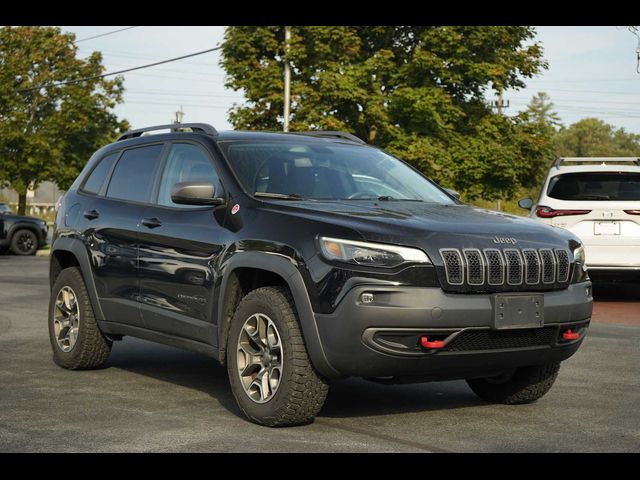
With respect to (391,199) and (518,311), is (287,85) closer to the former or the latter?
(391,199)

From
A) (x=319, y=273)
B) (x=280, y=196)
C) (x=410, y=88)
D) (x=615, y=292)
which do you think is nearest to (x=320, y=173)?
(x=280, y=196)

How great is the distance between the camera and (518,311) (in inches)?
242

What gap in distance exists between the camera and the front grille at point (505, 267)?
6.00m

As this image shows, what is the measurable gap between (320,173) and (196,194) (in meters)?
0.88

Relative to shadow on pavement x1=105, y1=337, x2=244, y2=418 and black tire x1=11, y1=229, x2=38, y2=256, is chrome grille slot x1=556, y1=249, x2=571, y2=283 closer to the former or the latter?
shadow on pavement x1=105, y1=337, x2=244, y2=418

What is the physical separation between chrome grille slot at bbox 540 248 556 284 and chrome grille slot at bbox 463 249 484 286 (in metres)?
0.48

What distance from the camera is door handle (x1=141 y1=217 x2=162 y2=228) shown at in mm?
7465

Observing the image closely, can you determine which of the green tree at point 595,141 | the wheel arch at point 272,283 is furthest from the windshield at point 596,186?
the green tree at point 595,141

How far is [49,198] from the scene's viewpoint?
4747 inches

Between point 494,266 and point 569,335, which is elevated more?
point 494,266

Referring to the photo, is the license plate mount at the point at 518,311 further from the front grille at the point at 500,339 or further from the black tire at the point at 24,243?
the black tire at the point at 24,243

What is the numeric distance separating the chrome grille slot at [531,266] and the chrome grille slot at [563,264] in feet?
0.66
